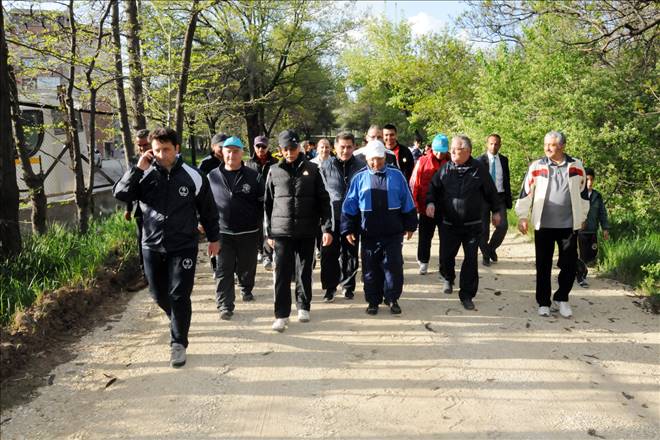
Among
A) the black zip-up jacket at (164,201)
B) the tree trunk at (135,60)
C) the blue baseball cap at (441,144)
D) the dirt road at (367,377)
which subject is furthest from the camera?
the tree trunk at (135,60)

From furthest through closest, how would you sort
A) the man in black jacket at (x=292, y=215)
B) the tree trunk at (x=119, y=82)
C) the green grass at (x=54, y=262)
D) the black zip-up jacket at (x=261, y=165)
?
the tree trunk at (x=119, y=82) < the black zip-up jacket at (x=261, y=165) < the man in black jacket at (x=292, y=215) < the green grass at (x=54, y=262)

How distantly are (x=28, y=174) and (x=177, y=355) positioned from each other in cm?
465

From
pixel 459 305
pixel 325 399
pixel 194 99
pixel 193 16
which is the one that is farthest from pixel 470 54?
pixel 325 399

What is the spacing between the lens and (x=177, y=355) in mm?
4395

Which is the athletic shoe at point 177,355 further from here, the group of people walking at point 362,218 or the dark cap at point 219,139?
the dark cap at point 219,139

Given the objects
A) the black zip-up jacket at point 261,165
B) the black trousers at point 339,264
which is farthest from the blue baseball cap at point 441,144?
the black zip-up jacket at point 261,165

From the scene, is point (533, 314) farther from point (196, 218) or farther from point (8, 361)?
point (8, 361)

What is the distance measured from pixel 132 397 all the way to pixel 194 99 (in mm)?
13117

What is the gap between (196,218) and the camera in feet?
14.9

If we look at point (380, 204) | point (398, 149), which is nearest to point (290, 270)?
point (380, 204)

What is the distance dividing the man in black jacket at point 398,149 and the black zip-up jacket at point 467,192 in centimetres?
190

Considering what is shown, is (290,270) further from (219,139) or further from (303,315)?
(219,139)

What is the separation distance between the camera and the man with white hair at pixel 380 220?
5.49 metres

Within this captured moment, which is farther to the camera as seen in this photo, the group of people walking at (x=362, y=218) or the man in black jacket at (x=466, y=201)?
the man in black jacket at (x=466, y=201)
